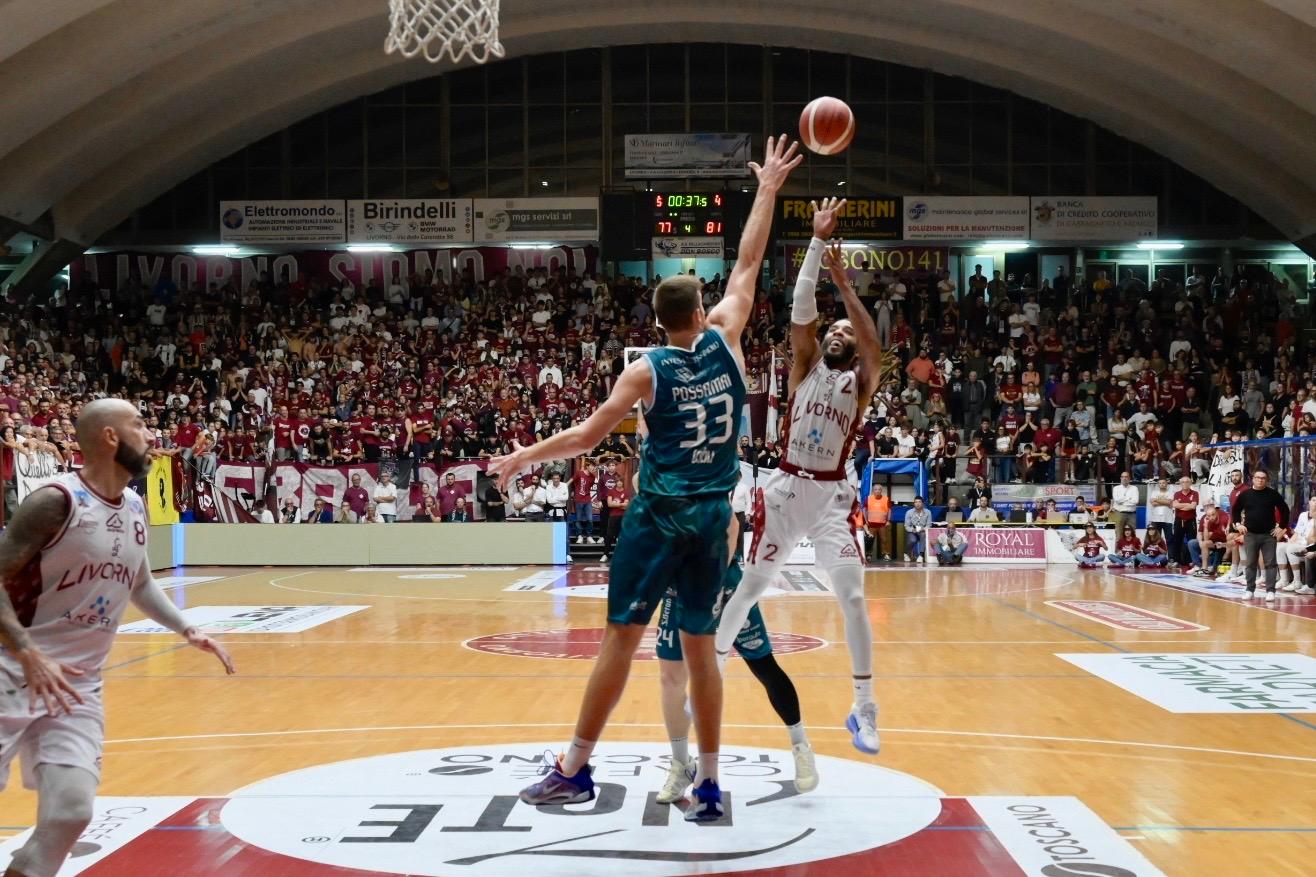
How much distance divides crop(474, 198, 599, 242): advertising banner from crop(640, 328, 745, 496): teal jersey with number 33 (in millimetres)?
32070

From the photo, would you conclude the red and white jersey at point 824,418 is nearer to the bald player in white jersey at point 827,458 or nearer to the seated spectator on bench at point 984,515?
the bald player in white jersey at point 827,458

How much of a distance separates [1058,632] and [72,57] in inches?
923

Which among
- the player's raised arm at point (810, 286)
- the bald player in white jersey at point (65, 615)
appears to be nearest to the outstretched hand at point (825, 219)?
the player's raised arm at point (810, 286)

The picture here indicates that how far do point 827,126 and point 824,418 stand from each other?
65.8 inches

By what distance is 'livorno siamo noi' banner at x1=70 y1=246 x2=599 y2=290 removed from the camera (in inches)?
1489

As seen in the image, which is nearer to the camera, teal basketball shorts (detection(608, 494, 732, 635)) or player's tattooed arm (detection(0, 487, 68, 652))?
player's tattooed arm (detection(0, 487, 68, 652))

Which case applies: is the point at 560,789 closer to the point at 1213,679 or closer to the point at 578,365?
the point at 1213,679

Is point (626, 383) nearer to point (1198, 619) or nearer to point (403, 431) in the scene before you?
point (1198, 619)

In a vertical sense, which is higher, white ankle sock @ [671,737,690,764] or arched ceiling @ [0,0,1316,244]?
arched ceiling @ [0,0,1316,244]

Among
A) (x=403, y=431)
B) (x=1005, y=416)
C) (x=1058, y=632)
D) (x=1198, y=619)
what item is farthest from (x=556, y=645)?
(x=1005, y=416)

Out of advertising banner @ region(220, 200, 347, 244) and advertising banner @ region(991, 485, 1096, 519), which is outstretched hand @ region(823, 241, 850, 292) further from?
advertising banner @ region(220, 200, 347, 244)

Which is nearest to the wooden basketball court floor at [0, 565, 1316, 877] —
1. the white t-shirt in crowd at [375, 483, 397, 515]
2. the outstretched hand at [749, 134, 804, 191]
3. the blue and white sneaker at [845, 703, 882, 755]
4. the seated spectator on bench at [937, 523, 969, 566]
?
the blue and white sneaker at [845, 703, 882, 755]

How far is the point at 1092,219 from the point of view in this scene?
120 ft

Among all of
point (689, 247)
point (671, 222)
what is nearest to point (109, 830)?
point (689, 247)
